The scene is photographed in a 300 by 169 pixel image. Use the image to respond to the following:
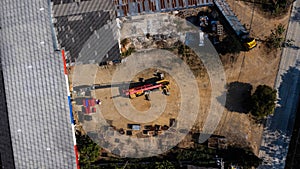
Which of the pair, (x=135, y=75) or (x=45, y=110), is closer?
(x=45, y=110)

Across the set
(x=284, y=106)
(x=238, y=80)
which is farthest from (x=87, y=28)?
(x=284, y=106)

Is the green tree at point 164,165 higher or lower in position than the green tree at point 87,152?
lower

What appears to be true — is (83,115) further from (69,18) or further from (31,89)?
(69,18)

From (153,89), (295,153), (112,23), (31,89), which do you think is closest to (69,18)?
(112,23)

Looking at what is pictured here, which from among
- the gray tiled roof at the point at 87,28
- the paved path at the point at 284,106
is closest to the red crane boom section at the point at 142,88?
the gray tiled roof at the point at 87,28

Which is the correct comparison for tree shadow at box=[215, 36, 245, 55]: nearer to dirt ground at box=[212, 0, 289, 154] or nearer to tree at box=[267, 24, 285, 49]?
dirt ground at box=[212, 0, 289, 154]

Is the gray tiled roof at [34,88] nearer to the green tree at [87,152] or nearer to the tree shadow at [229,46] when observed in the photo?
the green tree at [87,152]
